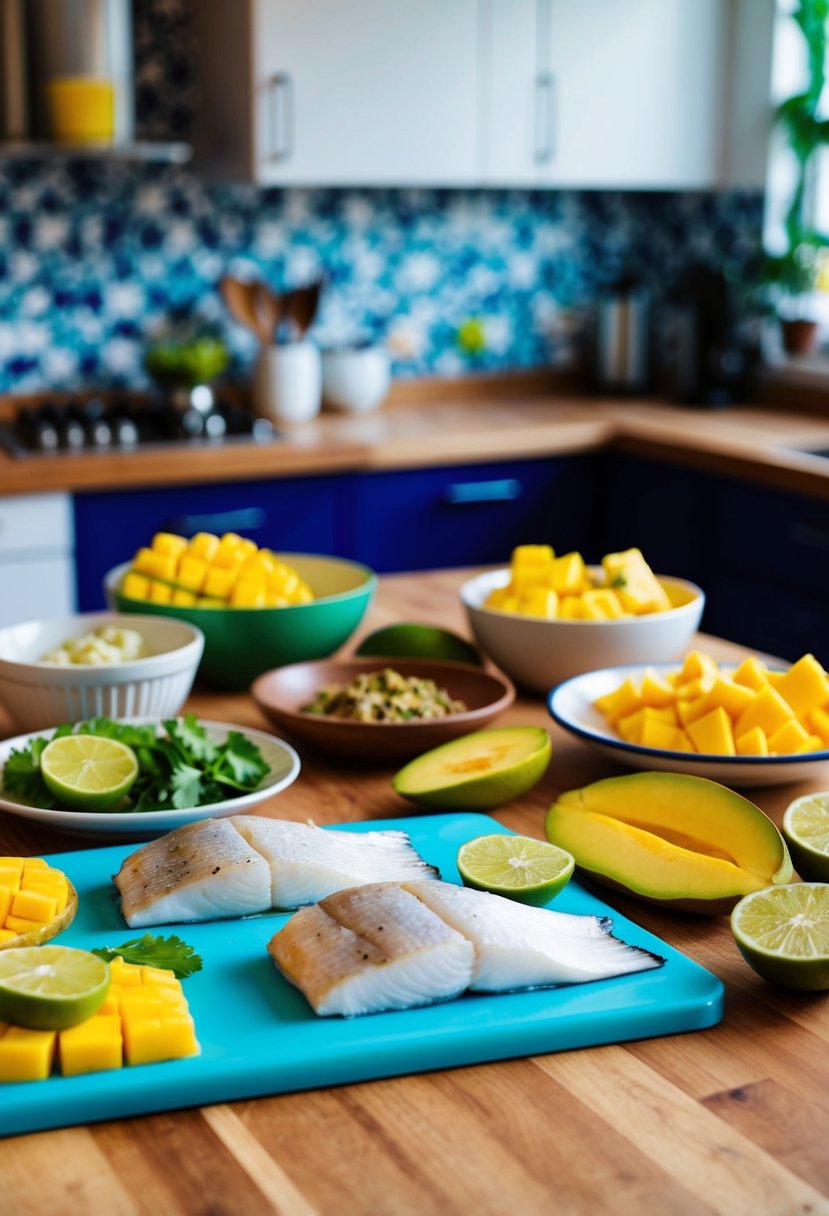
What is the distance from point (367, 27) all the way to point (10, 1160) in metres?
3.11

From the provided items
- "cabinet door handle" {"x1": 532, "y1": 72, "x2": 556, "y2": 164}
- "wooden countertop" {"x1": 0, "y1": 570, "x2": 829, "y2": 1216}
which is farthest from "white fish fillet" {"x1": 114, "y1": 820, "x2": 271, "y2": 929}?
"cabinet door handle" {"x1": 532, "y1": 72, "x2": 556, "y2": 164}

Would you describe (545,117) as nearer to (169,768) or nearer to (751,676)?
(751,676)

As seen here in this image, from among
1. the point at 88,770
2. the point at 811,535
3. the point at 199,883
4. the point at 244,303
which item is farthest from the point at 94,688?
the point at 244,303

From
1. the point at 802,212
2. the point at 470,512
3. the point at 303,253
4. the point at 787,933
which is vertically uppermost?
the point at 802,212

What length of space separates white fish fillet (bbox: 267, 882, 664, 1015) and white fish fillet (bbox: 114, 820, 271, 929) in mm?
63

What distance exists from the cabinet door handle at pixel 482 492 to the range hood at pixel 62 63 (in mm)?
1026

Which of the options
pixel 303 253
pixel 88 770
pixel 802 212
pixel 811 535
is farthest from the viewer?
pixel 802 212

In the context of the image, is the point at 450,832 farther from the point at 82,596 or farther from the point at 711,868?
the point at 82,596

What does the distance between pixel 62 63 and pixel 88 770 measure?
2460 mm

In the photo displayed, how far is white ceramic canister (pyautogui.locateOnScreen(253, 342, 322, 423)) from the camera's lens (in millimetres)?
3664

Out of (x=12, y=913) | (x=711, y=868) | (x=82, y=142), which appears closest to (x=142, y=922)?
(x=12, y=913)

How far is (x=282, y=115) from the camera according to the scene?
3.42 metres

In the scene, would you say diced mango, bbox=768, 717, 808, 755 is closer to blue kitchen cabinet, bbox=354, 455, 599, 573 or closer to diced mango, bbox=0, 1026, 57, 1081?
diced mango, bbox=0, 1026, 57, 1081

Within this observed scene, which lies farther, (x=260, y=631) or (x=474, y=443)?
(x=474, y=443)
